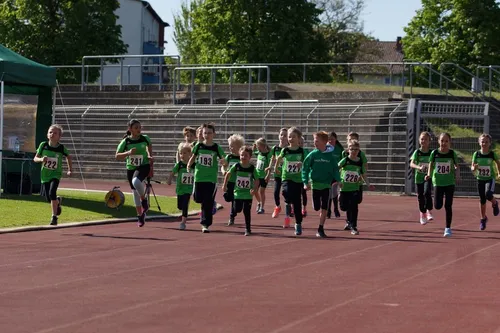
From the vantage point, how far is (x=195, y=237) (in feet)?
61.1

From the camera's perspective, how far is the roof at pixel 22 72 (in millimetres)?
24844

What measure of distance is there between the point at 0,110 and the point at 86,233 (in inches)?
260

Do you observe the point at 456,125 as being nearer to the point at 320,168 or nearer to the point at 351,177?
the point at 351,177

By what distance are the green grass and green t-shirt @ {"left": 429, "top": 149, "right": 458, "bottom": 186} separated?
634 centimetres

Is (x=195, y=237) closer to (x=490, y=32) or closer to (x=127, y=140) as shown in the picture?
(x=127, y=140)

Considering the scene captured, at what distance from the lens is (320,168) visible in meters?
19.2

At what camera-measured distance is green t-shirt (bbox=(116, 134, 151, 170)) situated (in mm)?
20594

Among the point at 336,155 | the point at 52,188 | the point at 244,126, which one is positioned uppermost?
the point at 244,126

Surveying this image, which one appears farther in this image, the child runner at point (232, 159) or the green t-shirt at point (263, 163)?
the green t-shirt at point (263, 163)

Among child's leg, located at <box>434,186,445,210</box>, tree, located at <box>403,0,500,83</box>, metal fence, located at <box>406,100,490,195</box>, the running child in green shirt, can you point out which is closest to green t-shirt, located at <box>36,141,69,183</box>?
the running child in green shirt

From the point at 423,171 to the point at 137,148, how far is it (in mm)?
5850

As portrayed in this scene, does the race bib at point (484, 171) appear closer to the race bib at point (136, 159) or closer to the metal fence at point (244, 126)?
the race bib at point (136, 159)

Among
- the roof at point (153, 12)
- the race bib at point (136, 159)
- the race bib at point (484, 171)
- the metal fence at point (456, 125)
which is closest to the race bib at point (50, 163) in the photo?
the race bib at point (136, 159)

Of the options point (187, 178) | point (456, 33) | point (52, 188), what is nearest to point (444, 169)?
point (187, 178)
